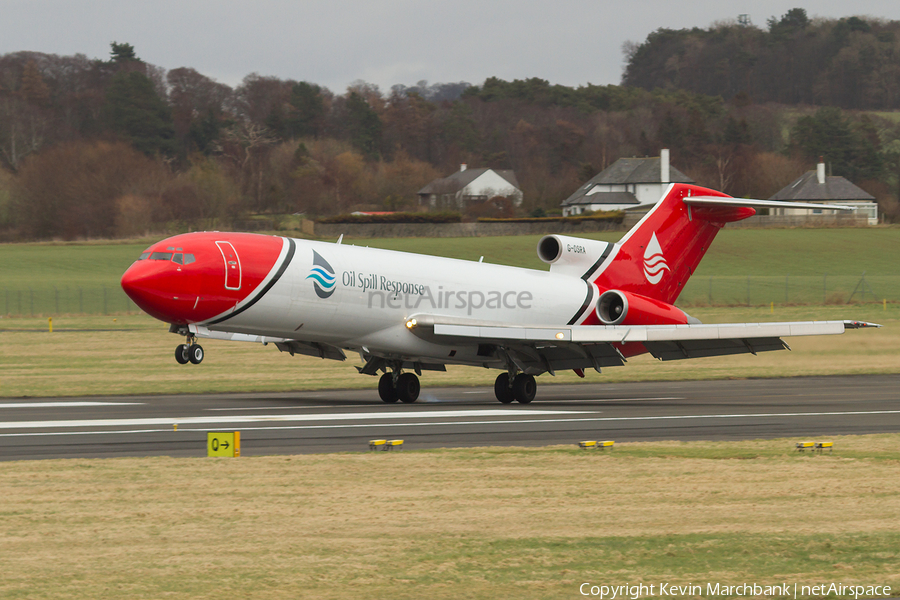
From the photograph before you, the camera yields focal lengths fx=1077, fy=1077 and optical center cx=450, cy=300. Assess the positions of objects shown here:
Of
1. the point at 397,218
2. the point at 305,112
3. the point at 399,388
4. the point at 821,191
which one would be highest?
the point at 305,112

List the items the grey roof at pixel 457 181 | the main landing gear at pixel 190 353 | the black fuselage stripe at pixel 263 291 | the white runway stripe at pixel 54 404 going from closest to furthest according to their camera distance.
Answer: the main landing gear at pixel 190 353, the black fuselage stripe at pixel 263 291, the white runway stripe at pixel 54 404, the grey roof at pixel 457 181

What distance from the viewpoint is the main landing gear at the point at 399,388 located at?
1132 inches

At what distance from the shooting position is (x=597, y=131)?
18350 centimetres

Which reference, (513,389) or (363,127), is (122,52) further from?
(513,389)

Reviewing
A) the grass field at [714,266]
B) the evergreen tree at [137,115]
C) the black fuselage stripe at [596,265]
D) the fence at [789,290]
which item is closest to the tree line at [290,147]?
the evergreen tree at [137,115]

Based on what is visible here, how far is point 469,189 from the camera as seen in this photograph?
15088 centimetres

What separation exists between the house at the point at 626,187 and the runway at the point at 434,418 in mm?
105388

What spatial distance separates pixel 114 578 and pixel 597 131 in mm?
178915

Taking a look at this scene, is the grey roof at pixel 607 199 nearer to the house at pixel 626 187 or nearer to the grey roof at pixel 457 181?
the house at pixel 626 187

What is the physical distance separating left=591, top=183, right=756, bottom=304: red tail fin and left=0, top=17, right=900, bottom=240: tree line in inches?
3192

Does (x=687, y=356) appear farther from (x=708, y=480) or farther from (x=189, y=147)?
(x=189, y=147)

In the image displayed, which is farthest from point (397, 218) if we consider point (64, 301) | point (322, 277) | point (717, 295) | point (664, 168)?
point (322, 277)

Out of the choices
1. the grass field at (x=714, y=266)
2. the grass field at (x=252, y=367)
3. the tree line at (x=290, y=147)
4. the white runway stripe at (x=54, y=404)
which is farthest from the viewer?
the tree line at (x=290, y=147)

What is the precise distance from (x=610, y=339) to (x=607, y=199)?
11187 cm
